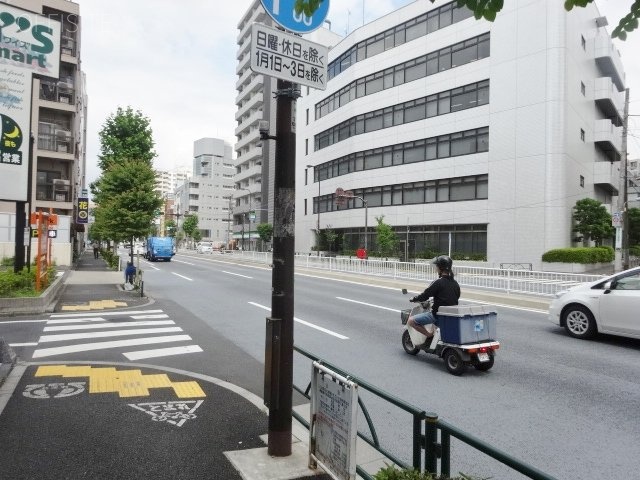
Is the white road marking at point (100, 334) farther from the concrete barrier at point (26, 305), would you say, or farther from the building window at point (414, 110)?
the building window at point (414, 110)

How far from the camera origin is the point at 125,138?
37031mm

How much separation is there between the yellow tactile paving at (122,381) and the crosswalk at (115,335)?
41.0 inches

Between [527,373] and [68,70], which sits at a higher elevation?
[68,70]

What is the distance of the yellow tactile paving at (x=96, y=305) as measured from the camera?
47.2 ft

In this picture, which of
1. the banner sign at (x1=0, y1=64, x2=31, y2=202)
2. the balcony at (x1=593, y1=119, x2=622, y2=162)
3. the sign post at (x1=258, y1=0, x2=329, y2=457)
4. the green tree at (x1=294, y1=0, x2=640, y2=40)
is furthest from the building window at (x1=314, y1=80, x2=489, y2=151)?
the green tree at (x1=294, y1=0, x2=640, y2=40)

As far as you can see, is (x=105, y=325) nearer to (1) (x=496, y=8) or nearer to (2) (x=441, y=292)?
(2) (x=441, y=292)

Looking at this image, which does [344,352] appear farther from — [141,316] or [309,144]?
[309,144]

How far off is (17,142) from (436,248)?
31527mm

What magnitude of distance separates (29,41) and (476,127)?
103ft

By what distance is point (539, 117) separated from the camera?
3269 centimetres

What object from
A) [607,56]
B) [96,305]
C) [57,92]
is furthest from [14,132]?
[607,56]

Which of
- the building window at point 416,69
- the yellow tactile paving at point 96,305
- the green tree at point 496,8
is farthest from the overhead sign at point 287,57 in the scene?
the building window at point 416,69

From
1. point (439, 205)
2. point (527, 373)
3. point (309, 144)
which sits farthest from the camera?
point (309, 144)

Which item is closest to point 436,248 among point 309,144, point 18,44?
point 309,144
